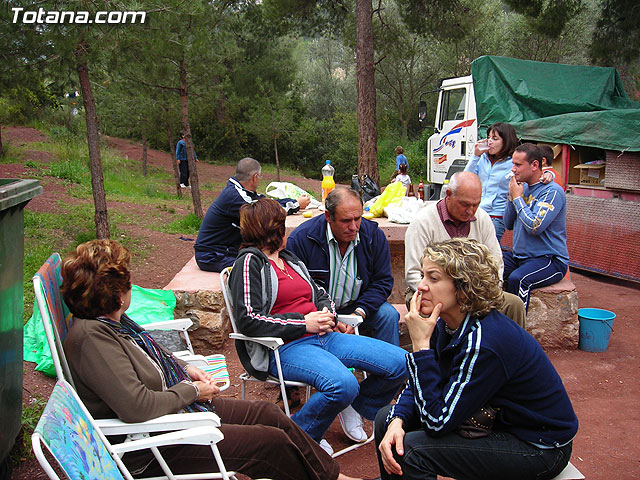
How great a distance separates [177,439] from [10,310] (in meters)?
1.01

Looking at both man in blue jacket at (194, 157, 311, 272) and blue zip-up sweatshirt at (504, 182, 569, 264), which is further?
man in blue jacket at (194, 157, 311, 272)

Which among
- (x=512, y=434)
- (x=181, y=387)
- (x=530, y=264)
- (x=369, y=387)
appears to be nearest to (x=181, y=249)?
(x=530, y=264)

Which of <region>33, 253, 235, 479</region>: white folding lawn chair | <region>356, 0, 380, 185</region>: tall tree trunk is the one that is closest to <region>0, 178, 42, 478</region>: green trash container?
<region>33, 253, 235, 479</region>: white folding lawn chair

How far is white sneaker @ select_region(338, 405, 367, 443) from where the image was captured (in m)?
3.20

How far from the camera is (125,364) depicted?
2.01 m

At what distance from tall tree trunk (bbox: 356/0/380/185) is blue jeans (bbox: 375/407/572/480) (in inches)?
331

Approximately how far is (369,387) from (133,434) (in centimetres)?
134

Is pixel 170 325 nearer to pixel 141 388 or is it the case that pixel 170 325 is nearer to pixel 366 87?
pixel 141 388

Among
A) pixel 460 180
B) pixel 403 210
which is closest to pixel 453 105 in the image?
pixel 403 210

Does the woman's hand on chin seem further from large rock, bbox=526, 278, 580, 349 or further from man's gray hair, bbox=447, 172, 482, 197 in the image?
large rock, bbox=526, 278, 580, 349

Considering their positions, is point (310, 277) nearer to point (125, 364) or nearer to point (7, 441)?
point (125, 364)

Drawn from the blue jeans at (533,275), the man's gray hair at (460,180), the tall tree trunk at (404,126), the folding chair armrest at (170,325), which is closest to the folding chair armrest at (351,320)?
the folding chair armrest at (170,325)

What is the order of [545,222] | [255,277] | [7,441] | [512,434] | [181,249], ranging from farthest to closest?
A: [181,249] < [545,222] < [255,277] < [7,441] < [512,434]

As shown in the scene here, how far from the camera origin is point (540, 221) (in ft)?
14.3
